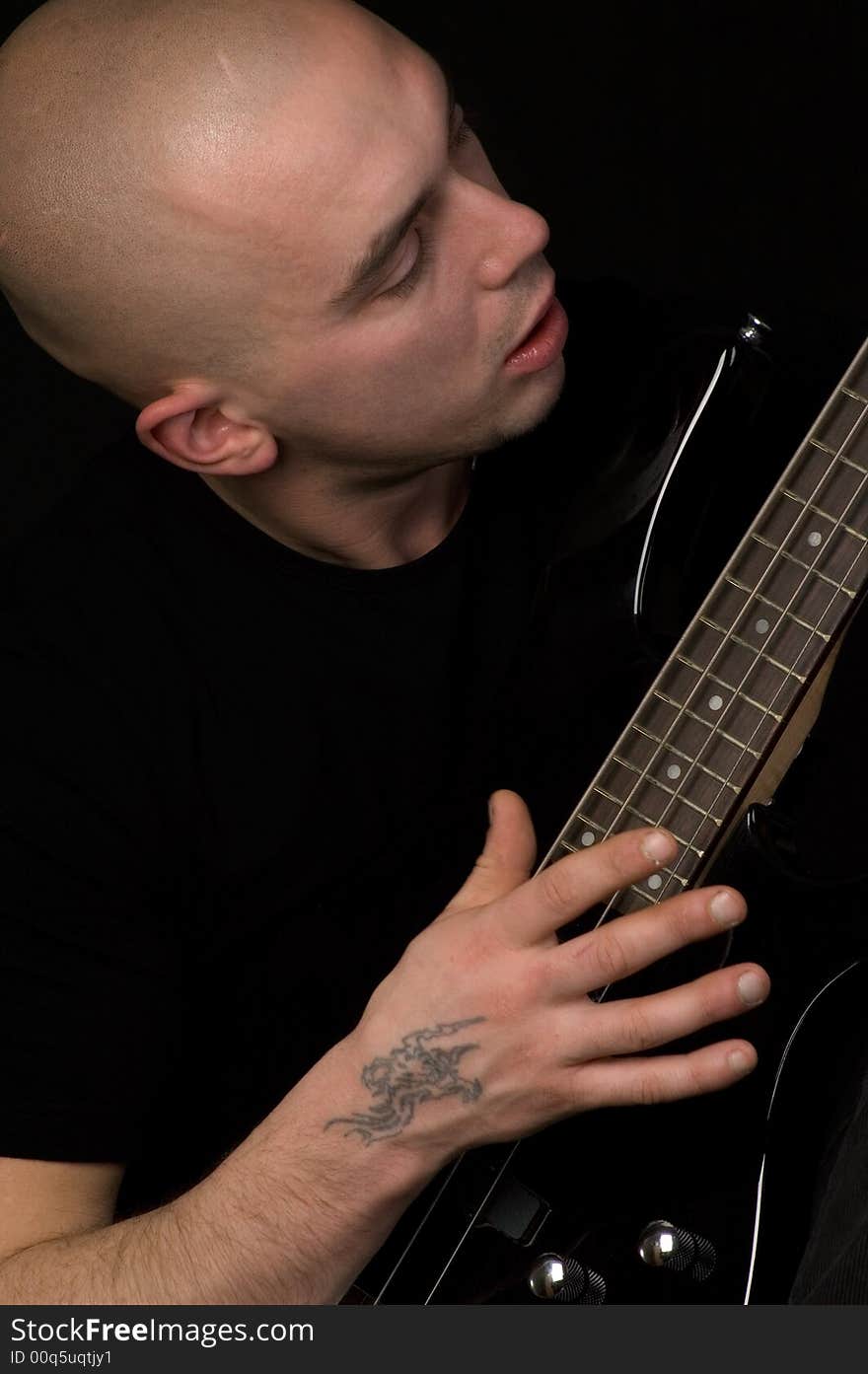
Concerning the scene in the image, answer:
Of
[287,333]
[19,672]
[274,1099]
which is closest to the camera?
[287,333]

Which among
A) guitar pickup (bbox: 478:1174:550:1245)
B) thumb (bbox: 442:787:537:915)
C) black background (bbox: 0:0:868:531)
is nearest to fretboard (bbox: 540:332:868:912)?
thumb (bbox: 442:787:537:915)

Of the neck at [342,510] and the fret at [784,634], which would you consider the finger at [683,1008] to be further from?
the neck at [342,510]

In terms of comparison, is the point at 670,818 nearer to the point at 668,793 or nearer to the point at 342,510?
the point at 668,793

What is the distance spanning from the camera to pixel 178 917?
1532 mm

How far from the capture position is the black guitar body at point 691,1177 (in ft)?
4.04

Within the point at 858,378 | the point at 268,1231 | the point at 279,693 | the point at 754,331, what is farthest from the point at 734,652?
the point at 268,1231

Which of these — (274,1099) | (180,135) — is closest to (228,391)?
(180,135)

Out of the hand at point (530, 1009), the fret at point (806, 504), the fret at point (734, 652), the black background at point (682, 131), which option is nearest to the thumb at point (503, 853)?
the hand at point (530, 1009)

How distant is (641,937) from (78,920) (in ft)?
1.84

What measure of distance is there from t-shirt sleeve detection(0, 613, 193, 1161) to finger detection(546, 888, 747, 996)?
1.54 ft

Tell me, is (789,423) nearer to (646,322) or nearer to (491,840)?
(646,322)

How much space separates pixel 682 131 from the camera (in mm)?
2191

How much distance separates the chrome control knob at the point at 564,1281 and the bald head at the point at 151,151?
2.56ft
